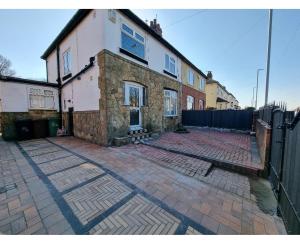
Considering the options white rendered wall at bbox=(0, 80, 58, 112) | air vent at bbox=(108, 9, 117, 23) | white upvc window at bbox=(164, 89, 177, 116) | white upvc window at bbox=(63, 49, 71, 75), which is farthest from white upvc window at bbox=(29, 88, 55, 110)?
white upvc window at bbox=(164, 89, 177, 116)

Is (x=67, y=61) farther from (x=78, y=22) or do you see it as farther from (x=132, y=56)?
(x=132, y=56)

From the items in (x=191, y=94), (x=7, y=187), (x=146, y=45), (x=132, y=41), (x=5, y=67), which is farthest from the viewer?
(x=5, y=67)

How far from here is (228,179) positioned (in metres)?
3.80

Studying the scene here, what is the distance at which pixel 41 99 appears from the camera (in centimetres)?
945

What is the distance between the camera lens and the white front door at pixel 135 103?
7.57 m

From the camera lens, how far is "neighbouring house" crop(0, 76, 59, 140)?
7934mm

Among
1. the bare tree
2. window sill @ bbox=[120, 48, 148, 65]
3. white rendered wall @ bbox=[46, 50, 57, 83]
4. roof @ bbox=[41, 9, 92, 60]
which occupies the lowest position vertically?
window sill @ bbox=[120, 48, 148, 65]

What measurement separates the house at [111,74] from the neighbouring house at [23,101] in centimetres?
67

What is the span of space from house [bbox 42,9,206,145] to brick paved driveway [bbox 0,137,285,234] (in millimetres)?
2931

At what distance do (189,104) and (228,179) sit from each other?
11643 mm

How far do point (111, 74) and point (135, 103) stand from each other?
210 cm

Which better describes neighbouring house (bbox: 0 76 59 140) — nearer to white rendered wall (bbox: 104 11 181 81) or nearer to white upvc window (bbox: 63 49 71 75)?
white upvc window (bbox: 63 49 71 75)

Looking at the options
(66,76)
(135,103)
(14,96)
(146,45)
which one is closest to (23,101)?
(14,96)

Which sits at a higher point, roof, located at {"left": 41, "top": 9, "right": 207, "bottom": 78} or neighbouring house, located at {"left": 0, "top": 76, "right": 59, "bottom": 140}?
roof, located at {"left": 41, "top": 9, "right": 207, "bottom": 78}
